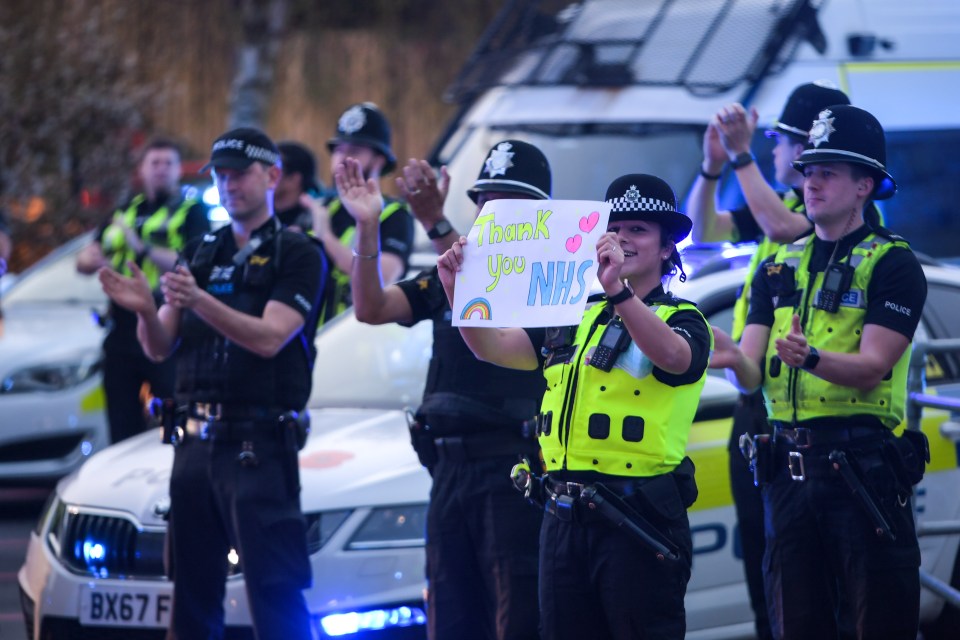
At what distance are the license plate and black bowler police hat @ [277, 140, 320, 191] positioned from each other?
2107mm

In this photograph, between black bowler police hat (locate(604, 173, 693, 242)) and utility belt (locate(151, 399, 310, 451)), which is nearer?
black bowler police hat (locate(604, 173, 693, 242))

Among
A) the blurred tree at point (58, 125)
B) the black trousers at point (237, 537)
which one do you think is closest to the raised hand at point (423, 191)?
the black trousers at point (237, 537)

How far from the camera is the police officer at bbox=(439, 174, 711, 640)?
4.59m

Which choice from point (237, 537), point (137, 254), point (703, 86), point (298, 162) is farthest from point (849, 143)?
point (137, 254)

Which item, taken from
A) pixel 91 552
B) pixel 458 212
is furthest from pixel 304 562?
pixel 458 212

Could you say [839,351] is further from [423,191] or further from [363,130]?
[363,130]

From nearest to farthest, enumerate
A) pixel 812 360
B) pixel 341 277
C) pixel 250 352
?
pixel 812 360, pixel 250 352, pixel 341 277

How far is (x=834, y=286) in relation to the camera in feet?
17.0

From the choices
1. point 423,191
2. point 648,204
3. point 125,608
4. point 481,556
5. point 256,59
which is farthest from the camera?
point 256,59

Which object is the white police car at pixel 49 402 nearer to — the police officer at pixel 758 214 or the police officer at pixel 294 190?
the police officer at pixel 294 190

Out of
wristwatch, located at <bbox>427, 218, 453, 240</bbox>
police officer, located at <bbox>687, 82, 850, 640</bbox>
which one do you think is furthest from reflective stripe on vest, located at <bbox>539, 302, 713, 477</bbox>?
police officer, located at <bbox>687, 82, 850, 640</bbox>

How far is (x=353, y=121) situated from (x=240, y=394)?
6.34ft

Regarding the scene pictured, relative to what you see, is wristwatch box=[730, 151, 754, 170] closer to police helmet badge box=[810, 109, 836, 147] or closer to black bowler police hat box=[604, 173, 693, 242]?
police helmet badge box=[810, 109, 836, 147]

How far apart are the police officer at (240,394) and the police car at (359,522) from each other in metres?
0.24
